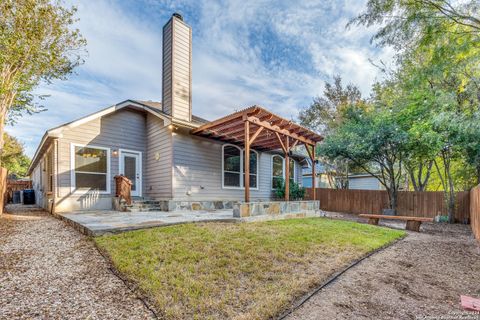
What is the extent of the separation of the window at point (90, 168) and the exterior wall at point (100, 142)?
135mm

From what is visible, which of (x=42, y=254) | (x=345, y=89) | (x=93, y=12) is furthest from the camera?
(x=345, y=89)

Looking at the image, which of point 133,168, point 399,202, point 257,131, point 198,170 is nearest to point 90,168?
point 133,168

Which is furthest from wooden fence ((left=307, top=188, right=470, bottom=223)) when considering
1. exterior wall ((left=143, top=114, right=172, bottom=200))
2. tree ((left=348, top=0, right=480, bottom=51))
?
exterior wall ((left=143, top=114, right=172, bottom=200))

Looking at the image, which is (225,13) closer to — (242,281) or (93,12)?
(93,12)

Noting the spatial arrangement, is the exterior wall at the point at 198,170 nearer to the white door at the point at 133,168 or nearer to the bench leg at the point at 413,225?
the white door at the point at 133,168

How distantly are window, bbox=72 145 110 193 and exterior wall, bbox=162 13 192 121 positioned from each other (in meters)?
2.74

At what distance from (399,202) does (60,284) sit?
40.1 feet

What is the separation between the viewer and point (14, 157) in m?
22.6

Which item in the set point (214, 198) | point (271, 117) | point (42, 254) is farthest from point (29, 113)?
point (271, 117)

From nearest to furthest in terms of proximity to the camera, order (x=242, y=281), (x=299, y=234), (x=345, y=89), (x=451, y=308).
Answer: (x=451, y=308)
(x=242, y=281)
(x=299, y=234)
(x=345, y=89)

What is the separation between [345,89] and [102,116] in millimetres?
14242

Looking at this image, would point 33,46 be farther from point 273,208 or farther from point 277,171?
point 277,171

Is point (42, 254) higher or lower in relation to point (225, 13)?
lower

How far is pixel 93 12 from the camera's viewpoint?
8.36 m
